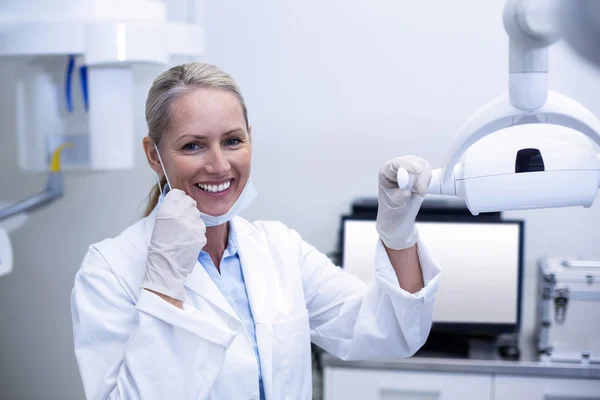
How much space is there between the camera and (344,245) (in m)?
2.09

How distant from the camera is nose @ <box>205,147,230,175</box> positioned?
1.22m

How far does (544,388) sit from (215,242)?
111 cm

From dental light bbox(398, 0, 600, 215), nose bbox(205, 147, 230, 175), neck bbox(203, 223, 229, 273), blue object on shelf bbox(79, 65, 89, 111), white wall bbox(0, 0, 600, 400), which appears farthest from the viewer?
white wall bbox(0, 0, 600, 400)

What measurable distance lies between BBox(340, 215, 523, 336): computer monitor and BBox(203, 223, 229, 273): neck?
78 cm

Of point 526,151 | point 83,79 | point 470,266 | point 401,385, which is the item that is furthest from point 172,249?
point 470,266

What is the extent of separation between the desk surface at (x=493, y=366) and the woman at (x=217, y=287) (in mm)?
600

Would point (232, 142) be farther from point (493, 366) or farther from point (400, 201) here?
point (493, 366)

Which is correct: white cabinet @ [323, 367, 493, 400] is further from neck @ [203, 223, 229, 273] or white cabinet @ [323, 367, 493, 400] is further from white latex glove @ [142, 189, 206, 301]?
white latex glove @ [142, 189, 206, 301]

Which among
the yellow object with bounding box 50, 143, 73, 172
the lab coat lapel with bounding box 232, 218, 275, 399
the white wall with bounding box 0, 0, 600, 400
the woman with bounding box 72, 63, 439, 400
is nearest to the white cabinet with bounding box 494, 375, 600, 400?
the white wall with bounding box 0, 0, 600, 400

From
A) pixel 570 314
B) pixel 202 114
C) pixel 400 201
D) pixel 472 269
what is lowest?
pixel 570 314

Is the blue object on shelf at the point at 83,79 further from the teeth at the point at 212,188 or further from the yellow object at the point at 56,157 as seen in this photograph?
the teeth at the point at 212,188

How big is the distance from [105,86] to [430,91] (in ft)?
3.31

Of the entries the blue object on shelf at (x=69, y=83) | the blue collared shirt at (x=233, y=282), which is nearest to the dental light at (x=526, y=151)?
the blue collared shirt at (x=233, y=282)

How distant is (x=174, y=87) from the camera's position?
4.12ft
